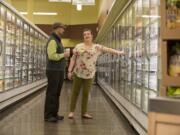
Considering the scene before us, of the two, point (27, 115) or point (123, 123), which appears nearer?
point (123, 123)

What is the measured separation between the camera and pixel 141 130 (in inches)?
210

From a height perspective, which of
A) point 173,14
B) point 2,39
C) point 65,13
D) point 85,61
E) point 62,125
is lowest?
point 62,125

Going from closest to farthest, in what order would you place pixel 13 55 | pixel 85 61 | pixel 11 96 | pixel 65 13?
pixel 85 61, pixel 11 96, pixel 13 55, pixel 65 13

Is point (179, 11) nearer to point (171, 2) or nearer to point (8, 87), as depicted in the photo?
point (171, 2)

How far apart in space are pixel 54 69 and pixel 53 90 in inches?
14.8

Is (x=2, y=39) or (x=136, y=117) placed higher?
(x=2, y=39)

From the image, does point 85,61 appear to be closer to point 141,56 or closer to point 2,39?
point 141,56

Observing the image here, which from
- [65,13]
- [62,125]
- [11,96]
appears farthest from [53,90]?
[65,13]

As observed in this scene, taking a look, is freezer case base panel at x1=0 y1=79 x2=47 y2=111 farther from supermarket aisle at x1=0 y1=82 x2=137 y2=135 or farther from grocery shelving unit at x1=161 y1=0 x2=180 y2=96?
grocery shelving unit at x1=161 y1=0 x2=180 y2=96

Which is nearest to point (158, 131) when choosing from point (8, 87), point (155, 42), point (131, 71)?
point (155, 42)

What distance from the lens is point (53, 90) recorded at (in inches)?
260

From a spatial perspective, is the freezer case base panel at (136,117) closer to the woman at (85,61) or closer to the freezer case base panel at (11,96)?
the woman at (85,61)

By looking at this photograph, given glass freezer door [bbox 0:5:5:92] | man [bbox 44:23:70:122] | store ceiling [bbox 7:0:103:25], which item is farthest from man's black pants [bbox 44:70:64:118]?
store ceiling [bbox 7:0:103:25]

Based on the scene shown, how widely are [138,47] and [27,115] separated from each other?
105 inches
